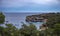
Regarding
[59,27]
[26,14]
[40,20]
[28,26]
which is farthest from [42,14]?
[59,27]

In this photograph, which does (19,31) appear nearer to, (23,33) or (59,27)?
(23,33)

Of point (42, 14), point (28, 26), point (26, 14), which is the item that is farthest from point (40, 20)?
point (28, 26)

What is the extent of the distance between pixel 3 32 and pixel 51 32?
54cm

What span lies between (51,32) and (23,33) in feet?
1.05

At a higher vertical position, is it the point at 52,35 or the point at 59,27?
the point at 59,27

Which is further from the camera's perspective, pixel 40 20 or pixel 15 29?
pixel 40 20

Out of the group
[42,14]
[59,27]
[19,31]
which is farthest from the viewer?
[42,14]

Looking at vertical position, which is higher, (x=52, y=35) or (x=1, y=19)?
(x=1, y=19)

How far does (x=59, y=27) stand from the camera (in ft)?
5.43

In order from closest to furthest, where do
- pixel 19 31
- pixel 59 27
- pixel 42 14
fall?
pixel 59 27, pixel 19 31, pixel 42 14

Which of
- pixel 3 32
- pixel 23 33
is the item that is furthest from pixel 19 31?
pixel 3 32

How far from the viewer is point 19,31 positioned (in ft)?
5.80

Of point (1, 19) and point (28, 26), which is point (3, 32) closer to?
point (1, 19)

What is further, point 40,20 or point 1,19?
point 40,20
